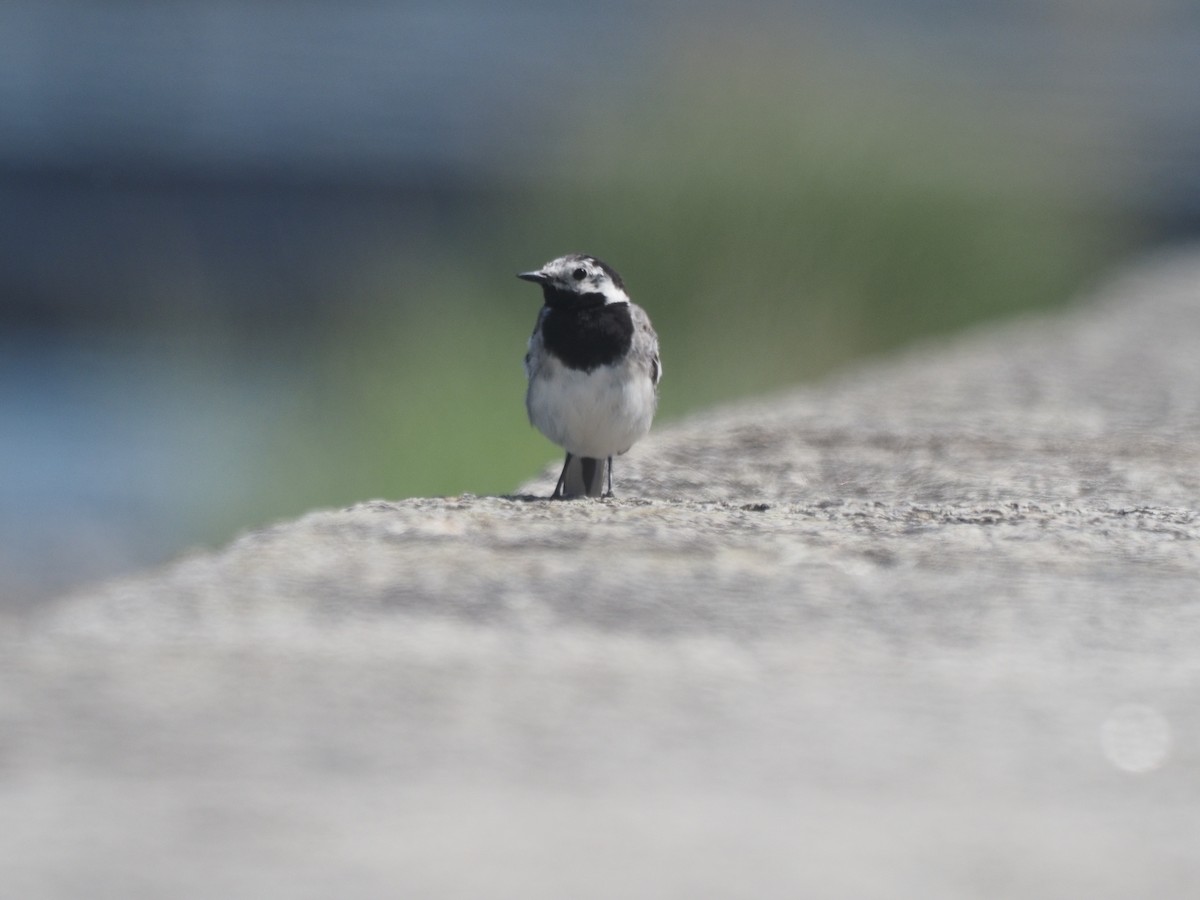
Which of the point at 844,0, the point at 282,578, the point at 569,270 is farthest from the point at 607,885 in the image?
the point at 844,0

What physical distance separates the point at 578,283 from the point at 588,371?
0.98ft

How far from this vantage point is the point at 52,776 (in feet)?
5.86

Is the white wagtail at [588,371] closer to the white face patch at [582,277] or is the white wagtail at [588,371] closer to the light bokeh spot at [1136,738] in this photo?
the white face patch at [582,277]

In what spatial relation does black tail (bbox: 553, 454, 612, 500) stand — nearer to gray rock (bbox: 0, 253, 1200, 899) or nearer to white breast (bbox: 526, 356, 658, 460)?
white breast (bbox: 526, 356, 658, 460)

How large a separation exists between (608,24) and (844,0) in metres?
2.85

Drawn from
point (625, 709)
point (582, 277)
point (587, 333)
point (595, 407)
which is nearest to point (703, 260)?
point (582, 277)

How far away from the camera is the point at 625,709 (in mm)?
2033

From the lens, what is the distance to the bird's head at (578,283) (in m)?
4.64

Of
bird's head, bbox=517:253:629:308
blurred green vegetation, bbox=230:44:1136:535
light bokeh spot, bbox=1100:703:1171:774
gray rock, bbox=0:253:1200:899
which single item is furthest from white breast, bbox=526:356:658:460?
blurred green vegetation, bbox=230:44:1136:535

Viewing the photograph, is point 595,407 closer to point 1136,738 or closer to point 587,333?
point 587,333

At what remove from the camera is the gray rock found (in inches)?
64.1

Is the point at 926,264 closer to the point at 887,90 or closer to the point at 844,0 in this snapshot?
the point at 887,90

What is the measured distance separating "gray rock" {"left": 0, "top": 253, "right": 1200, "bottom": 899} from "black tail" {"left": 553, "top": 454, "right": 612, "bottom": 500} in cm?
111

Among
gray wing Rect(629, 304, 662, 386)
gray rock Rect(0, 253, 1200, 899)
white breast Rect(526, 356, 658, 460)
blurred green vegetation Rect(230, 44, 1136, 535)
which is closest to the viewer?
gray rock Rect(0, 253, 1200, 899)
